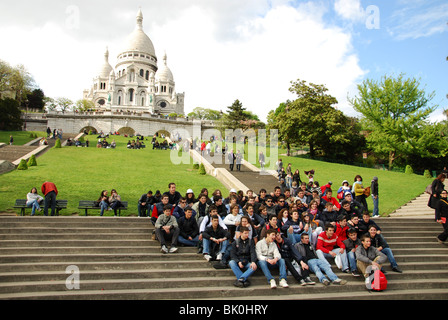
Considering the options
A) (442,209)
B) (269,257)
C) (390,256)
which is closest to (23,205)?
(269,257)

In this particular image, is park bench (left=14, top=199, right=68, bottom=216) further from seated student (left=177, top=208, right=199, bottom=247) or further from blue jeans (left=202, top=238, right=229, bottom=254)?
blue jeans (left=202, top=238, right=229, bottom=254)

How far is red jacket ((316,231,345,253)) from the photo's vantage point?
7.55 meters

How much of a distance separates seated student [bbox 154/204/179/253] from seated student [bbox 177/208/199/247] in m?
0.23

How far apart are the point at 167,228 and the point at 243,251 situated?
2095 mm

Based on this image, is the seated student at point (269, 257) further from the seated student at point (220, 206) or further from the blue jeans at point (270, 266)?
the seated student at point (220, 206)

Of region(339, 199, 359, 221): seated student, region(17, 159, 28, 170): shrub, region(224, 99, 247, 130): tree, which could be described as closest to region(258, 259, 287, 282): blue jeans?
region(339, 199, 359, 221): seated student

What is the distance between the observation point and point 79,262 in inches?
283

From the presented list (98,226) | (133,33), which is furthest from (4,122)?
(133,33)

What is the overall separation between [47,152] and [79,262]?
71.5 feet

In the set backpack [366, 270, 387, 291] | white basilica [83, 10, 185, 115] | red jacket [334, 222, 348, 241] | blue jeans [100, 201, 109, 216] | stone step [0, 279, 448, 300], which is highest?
white basilica [83, 10, 185, 115]

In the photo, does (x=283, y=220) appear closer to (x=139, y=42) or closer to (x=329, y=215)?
(x=329, y=215)

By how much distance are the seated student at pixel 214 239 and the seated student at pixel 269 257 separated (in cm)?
85
